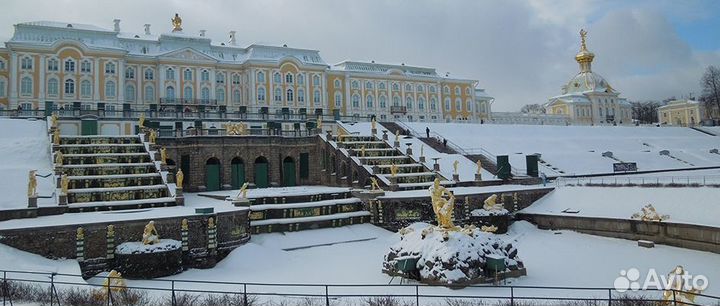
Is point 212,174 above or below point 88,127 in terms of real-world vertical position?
below

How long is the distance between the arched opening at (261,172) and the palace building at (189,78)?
9.76m

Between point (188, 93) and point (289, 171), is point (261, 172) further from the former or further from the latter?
point (188, 93)

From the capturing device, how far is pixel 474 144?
46.3m

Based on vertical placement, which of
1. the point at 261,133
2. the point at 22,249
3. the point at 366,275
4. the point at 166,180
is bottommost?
the point at 366,275

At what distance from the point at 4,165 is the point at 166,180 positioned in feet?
27.6

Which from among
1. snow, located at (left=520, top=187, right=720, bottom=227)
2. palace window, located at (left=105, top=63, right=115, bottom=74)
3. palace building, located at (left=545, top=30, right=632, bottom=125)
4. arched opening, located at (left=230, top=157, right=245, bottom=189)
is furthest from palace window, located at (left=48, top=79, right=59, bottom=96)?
palace building, located at (left=545, top=30, right=632, bottom=125)

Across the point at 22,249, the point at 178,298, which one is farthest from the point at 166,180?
the point at 178,298

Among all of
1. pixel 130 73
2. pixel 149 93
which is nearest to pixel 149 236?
pixel 149 93

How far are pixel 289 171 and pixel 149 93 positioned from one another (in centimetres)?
2791

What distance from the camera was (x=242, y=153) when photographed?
3631 centimetres

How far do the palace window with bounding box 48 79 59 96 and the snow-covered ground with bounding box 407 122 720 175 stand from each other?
123ft

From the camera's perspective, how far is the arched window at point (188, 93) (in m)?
58.4

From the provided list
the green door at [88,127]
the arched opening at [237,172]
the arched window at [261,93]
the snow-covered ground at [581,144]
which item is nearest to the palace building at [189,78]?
the arched window at [261,93]

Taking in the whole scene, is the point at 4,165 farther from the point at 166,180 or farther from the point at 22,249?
the point at 22,249
